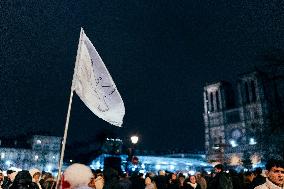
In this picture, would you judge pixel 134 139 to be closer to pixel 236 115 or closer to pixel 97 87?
pixel 97 87

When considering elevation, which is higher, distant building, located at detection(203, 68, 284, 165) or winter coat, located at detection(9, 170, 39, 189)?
distant building, located at detection(203, 68, 284, 165)

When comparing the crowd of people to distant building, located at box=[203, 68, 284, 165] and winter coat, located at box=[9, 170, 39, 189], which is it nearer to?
winter coat, located at box=[9, 170, 39, 189]

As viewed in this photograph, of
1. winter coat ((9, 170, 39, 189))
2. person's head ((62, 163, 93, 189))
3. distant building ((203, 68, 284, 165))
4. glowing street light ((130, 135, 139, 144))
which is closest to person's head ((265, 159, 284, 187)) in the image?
person's head ((62, 163, 93, 189))

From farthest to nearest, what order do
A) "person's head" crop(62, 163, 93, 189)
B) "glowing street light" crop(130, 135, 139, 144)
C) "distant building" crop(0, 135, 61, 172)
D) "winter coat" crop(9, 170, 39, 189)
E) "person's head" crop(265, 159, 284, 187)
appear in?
"distant building" crop(0, 135, 61, 172) < "glowing street light" crop(130, 135, 139, 144) < "winter coat" crop(9, 170, 39, 189) < "person's head" crop(265, 159, 284, 187) < "person's head" crop(62, 163, 93, 189)

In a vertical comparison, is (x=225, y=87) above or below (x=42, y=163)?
above

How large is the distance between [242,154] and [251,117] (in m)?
12.0

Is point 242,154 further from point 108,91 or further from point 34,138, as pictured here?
point 108,91

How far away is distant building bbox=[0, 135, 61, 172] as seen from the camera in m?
91.1

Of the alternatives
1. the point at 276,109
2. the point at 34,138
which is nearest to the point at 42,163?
the point at 34,138

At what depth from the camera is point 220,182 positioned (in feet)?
30.3

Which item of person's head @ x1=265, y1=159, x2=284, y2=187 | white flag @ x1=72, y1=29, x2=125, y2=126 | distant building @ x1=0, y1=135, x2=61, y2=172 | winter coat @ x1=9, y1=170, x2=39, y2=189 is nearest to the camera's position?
person's head @ x1=265, y1=159, x2=284, y2=187

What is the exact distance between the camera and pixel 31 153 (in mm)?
94625

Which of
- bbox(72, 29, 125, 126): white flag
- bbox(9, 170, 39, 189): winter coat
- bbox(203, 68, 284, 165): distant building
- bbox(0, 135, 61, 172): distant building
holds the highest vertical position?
bbox(203, 68, 284, 165): distant building

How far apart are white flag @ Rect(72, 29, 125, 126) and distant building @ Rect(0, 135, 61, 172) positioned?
9103cm
